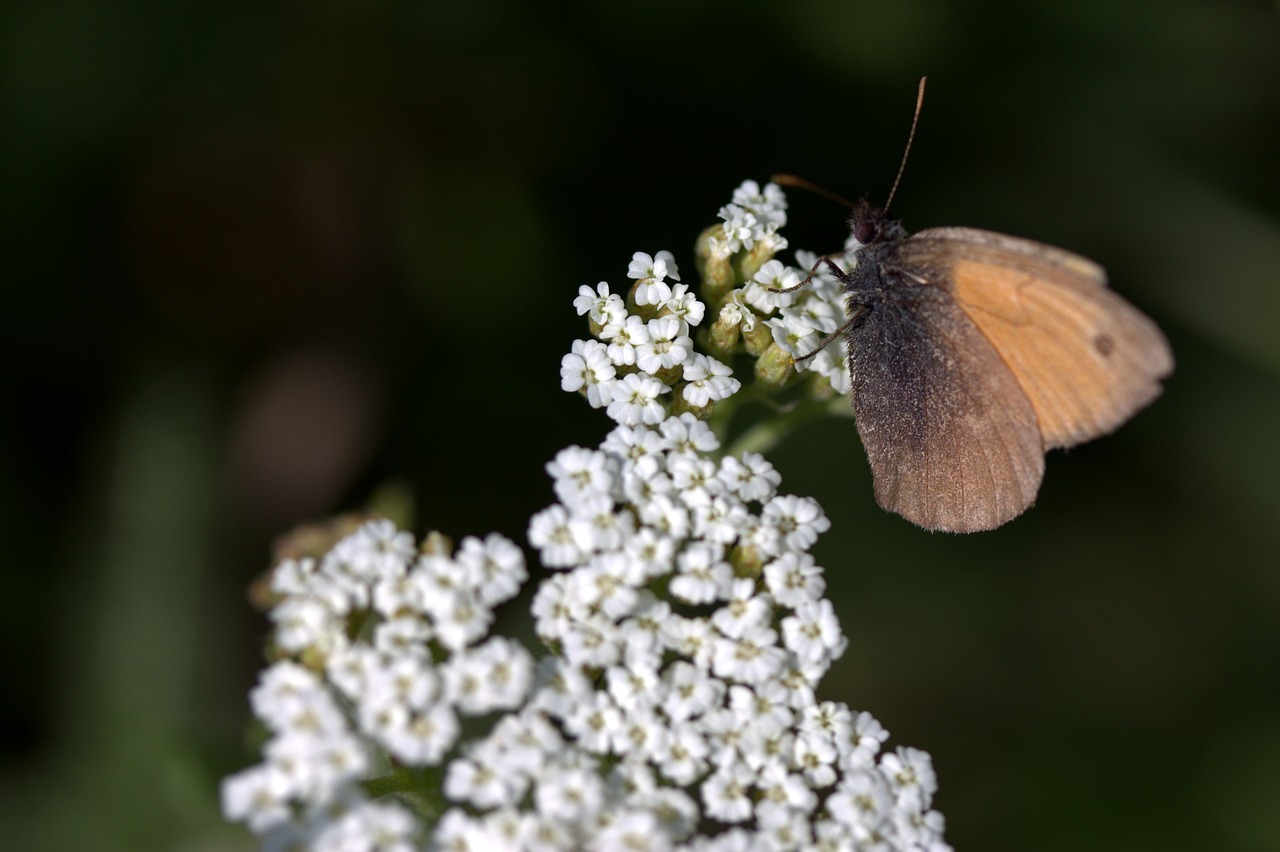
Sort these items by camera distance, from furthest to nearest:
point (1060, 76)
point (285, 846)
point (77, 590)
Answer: point (1060, 76)
point (77, 590)
point (285, 846)

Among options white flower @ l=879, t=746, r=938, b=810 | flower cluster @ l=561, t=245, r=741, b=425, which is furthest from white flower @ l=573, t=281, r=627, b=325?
white flower @ l=879, t=746, r=938, b=810

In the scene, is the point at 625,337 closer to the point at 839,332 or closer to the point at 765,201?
the point at 839,332

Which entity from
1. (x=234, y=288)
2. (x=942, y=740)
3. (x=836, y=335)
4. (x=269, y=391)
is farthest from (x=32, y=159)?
(x=942, y=740)

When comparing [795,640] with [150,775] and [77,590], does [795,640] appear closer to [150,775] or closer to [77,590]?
[150,775]

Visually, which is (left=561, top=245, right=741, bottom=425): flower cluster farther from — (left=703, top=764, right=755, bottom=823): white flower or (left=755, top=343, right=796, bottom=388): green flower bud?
(left=703, top=764, right=755, bottom=823): white flower

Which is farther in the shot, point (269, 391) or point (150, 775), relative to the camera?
point (269, 391)

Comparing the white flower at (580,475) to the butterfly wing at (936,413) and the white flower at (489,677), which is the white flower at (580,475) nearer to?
the white flower at (489,677)

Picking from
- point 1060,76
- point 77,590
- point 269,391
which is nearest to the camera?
point 77,590

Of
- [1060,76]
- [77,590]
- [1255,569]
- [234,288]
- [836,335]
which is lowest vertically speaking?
[1255,569]
